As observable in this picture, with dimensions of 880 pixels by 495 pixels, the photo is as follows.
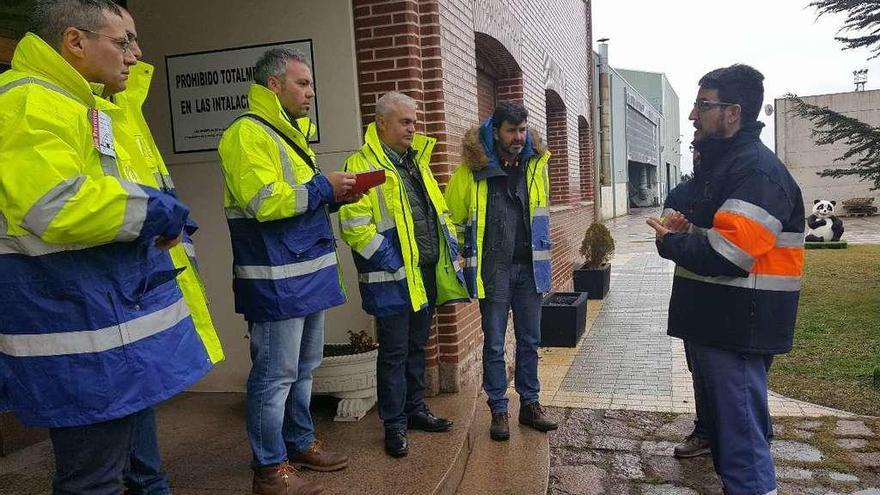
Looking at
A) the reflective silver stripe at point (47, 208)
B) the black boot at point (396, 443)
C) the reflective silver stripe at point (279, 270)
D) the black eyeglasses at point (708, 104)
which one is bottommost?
the black boot at point (396, 443)

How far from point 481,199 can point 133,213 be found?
7.77 feet

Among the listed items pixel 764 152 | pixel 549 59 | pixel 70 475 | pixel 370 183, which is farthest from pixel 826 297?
pixel 70 475

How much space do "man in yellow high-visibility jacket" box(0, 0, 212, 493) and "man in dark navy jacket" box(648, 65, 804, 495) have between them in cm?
216

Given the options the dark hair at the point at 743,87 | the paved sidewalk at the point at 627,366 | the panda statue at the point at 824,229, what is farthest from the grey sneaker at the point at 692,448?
the panda statue at the point at 824,229

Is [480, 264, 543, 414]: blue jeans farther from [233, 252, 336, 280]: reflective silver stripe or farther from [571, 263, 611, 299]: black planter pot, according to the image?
[571, 263, 611, 299]: black planter pot

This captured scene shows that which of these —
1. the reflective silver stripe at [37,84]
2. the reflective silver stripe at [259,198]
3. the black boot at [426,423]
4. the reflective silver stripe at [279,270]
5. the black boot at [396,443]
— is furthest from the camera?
the black boot at [426,423]

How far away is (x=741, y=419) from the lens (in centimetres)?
287

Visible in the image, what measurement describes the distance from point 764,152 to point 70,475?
289cm

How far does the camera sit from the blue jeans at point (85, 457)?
1.78 m

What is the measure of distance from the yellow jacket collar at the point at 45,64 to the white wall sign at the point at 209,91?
2.44 m

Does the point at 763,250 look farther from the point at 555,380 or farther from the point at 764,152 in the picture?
the point at 555,380

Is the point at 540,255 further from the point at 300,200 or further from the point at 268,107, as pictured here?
the point at 268,107

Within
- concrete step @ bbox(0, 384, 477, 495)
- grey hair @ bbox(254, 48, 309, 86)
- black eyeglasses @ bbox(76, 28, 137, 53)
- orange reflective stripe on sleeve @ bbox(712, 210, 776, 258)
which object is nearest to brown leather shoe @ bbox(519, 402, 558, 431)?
concrete step @ bbox(0, 384, 477, 495)

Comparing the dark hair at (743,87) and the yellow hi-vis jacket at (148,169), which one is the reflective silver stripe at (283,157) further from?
the dark hair at (743,87)
